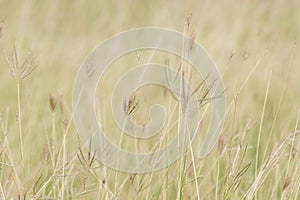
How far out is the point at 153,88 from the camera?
110 inches

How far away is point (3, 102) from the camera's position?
8.46 ft

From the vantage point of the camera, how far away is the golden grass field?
1.76m

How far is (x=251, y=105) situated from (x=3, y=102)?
0.99 meters

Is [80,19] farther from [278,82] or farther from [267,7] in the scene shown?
[278,82]

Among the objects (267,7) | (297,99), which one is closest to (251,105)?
(297,99)

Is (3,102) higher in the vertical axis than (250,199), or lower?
higher

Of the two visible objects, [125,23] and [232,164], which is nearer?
[232,164]

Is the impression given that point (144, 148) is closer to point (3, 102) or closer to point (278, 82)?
point (3, 102)

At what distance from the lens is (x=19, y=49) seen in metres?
2.88

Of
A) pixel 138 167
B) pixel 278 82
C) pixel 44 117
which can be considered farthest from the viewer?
pixel 278 82

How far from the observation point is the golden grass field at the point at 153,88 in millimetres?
1758

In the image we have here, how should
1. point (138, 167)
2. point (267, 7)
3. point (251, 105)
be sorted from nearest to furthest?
point (138, 167) → point (251, 105) → point (267, 7)

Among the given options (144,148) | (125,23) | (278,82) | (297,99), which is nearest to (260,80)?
(278,82)

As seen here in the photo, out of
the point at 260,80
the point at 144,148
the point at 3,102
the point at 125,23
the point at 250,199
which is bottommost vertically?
the point at 250,199
